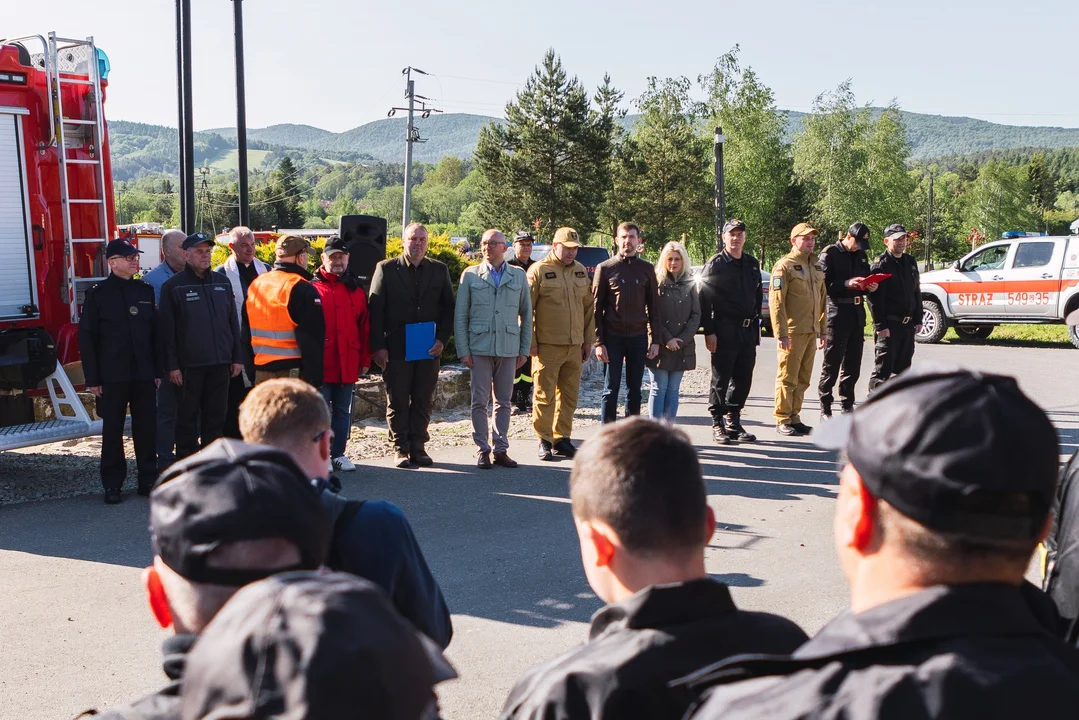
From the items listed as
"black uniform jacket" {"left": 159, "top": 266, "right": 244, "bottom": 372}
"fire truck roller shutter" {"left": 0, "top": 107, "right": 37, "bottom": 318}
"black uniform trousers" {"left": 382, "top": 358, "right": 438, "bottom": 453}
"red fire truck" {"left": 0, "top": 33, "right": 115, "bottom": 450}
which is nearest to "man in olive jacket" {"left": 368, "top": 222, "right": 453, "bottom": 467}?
"black uniform trousers" {"left": 382, "top": 358, "right": 438, "bottom": 453}

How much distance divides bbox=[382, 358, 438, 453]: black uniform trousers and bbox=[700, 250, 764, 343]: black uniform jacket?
2850 mm

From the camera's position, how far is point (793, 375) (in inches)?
389

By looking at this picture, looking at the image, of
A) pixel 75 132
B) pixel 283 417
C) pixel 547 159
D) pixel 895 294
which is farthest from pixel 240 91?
pixel 547 159

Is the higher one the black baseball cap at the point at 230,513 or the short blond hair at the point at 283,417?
the black baseball cap at the point at 230,513

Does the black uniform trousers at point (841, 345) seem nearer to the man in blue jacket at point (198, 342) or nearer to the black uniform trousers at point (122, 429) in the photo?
the man in blue jacket at point (198, 342)

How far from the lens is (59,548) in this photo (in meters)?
6.36

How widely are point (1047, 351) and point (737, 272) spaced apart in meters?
10.2

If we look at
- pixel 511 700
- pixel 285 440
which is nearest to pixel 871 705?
pixel 511 700

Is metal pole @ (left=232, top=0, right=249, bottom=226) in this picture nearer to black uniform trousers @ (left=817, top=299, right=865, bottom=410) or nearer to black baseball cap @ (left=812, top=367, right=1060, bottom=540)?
black uniform trousers @ (left=817, top=299, right=865, bottom=410)

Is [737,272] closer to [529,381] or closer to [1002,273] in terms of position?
[529,381]

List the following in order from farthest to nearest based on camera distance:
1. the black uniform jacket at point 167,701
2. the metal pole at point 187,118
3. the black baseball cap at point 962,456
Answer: the metal pole at point 187,118 → the black uniform jacket at point 167,701 → the black baseball cap at point 962,456

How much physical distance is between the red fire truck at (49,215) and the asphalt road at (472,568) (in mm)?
1179

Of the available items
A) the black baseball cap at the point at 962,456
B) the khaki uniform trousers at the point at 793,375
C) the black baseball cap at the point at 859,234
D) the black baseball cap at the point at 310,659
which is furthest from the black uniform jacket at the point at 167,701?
the black baseball cap at the point at 859,234

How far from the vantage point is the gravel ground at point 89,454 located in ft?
26.3
